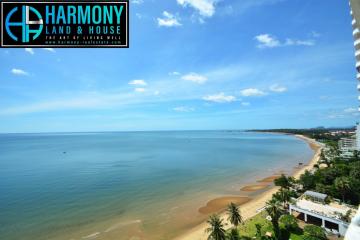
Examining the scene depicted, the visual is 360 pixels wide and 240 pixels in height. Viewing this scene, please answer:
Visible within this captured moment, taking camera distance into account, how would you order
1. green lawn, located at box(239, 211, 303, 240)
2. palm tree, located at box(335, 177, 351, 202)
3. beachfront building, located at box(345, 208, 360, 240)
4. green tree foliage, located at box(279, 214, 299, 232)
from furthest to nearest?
palm tree, located at box(335, 177, 351, 202) → green tree foliage, located at box(279, 214, 299, 232) → green lawn, located at box(239, 211, 303, 240) → beachfront building, located at box(345, 208, 360, 240)

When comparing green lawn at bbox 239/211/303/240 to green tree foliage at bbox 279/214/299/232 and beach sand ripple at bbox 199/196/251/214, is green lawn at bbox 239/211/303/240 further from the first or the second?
beach sand ripple at bbox 199/196/251/214

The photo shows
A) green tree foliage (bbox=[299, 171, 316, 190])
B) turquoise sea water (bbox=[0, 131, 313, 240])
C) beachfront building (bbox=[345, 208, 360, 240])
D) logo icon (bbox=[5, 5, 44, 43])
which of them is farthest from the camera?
green tree foliage (bbox=[299, 171, 316, 190])

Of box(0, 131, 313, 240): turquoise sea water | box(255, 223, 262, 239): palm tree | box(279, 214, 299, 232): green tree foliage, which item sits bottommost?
box(0, 131, 313, 240): turquoise sea water

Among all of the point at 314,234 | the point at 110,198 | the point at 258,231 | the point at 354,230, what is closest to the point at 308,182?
the point at 314,234

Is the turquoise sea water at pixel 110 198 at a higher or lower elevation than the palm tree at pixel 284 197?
lower

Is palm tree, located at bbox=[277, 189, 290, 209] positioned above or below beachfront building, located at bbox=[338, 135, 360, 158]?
below

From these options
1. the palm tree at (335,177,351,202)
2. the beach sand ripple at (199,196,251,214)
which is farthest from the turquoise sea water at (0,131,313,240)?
the palm tree at (335,177,351,202)

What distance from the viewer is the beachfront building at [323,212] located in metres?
22.3

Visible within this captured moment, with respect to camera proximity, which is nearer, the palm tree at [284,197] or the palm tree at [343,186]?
the palm tree at [284,197]

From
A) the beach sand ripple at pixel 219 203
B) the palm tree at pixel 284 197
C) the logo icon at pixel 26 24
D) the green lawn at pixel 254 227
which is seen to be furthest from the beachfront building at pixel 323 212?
the logo icon at pixel 26 24

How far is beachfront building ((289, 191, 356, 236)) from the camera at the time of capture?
22267 millimetres

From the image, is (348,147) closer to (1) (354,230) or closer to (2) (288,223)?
(2) (288,223)

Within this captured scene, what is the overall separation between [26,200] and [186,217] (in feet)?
83.3

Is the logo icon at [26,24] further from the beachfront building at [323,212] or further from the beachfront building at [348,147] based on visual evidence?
the beachfront building at [348,147]
